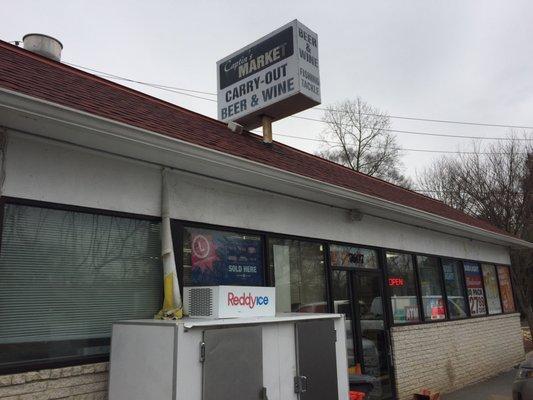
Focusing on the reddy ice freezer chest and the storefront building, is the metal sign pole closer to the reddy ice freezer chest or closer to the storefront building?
the storefront building

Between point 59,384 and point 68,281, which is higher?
point 68,281

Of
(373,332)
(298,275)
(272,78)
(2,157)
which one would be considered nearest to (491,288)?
(373,332)

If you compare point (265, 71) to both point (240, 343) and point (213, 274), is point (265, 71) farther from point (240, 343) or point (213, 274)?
point (240, 343)

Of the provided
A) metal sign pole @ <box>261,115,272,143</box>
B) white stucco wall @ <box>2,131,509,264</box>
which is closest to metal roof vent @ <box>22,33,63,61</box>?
white stucco wall @ <box>2,131,509,264</box>

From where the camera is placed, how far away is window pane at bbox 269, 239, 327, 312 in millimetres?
6816

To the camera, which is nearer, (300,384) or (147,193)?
(300,384)

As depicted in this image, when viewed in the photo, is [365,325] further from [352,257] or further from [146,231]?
[146,231]

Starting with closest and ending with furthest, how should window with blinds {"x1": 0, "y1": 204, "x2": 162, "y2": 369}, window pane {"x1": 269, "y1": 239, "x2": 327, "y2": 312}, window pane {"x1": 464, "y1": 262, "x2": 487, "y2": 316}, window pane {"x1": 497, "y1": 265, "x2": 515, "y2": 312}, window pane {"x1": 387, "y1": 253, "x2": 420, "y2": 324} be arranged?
window with blinds {"x1": 0, "y1": 204, "x2": 162, "y2": 369} → window pane {"x1": 269, "y1": 239, "x2": 327, "y2": 312} → window pane {"x1": 387, "y1": 253, "x2": 420, "y2": 324} → window pane {"x1": 464, "y1": 262, "x2": 487, "y2": 316} → window pane {"x1": 497, "y1": 265, "x2": 515, "y2": 312}

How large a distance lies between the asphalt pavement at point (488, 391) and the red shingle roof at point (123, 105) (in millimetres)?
5191

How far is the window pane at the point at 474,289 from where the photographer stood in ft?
39.4

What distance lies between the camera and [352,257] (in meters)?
8.30

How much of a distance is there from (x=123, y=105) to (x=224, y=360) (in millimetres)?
3066

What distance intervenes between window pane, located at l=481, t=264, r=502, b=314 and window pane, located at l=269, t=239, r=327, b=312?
7.41 m

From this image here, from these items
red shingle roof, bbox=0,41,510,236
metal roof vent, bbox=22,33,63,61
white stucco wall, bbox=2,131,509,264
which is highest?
metal roof vent, bbox=22,33,63,61
